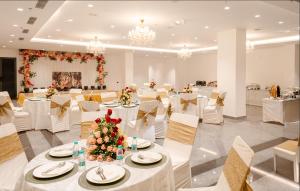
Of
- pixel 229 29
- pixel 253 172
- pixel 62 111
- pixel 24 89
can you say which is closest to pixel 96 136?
pixel 253 172

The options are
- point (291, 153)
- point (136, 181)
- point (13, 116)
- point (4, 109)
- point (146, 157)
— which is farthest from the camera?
point (13, 116)

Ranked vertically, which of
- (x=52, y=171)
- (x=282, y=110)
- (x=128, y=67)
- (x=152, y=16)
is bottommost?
(x=282, y=110)

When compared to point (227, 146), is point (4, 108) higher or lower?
higher

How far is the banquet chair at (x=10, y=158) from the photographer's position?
2357mm

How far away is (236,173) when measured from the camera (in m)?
1.76

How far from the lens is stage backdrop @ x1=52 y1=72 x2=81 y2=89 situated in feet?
49.1

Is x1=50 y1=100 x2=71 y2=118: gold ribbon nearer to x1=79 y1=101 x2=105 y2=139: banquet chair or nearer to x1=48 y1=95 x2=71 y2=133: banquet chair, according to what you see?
x1=48 y1=95 x2=71 y2=133: banquet chair

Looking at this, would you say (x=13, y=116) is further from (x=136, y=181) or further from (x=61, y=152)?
(x=136, y=181)

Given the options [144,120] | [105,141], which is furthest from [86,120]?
[144,120]

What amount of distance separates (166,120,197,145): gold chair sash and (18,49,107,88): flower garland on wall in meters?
13.1

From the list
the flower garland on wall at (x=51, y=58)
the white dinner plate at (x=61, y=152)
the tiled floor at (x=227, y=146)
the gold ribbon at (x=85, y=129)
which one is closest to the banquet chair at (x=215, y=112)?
the tiled floor at (x=227, y=146)

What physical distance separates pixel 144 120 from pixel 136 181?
122 inches

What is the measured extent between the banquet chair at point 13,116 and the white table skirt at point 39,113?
13cm

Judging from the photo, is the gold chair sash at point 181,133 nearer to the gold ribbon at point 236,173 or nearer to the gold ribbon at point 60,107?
the gold ribbon at point 236,173
